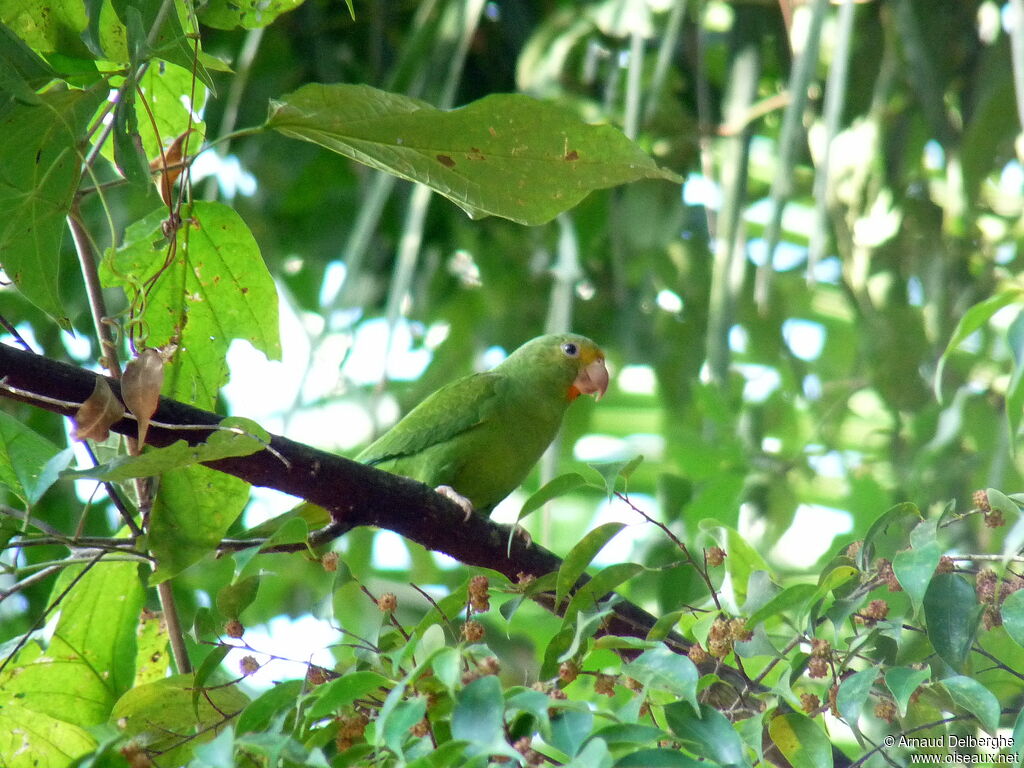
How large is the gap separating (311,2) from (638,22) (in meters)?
1.49

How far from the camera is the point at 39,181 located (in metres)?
1.50

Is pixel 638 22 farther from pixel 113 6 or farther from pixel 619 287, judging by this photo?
pixel 113 6

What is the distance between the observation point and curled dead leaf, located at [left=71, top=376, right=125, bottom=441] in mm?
1361

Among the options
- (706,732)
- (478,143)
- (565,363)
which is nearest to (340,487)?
(478,143)

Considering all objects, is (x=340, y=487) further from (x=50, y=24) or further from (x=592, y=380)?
(x=592, y=380)

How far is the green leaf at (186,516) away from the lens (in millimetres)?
1564

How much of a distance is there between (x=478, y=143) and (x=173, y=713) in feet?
3.10

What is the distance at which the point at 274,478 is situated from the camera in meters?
1.55

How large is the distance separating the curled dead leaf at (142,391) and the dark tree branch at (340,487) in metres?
0.06

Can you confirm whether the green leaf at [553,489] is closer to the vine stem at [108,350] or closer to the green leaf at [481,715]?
the green leaf at [481,715]

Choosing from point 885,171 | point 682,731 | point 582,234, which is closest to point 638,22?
point 582,234

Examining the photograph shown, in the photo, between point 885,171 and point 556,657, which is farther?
point 885,171

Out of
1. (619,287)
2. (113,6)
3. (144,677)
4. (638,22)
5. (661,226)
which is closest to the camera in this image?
(113,6)

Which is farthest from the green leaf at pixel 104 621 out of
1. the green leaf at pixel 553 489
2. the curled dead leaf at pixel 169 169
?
the green leaf at pixel 553 489
